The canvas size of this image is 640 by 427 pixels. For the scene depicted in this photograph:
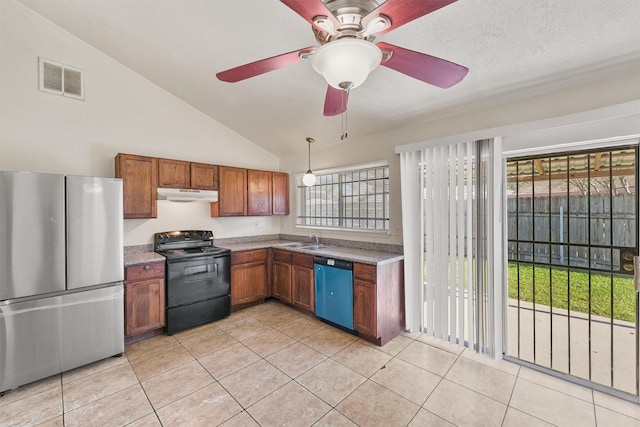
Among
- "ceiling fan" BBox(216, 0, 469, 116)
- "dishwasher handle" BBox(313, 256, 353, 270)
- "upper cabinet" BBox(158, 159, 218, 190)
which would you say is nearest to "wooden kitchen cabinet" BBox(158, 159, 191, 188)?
"upper cabinet" BBox(158, 159, 218, 190)

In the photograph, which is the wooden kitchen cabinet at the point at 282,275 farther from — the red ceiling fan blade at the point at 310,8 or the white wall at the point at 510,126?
the red ceiling fan blade at the point at 310,8

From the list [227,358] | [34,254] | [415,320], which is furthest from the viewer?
[415,320]

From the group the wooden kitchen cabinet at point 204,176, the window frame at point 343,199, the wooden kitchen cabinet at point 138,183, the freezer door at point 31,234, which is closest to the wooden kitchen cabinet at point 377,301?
the window frame at point 343,199

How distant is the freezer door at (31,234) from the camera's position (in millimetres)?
2279

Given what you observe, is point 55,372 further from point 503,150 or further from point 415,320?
point 503,150

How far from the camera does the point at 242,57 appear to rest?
9.02 ft

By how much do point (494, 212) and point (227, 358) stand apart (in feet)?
9.70

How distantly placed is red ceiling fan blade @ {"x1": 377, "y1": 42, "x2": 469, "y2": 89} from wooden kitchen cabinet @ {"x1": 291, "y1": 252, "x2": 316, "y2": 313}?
2619mm

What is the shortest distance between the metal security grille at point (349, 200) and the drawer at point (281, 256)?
0.83 metres

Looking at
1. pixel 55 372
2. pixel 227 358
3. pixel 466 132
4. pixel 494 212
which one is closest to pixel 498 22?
pixel 466 132

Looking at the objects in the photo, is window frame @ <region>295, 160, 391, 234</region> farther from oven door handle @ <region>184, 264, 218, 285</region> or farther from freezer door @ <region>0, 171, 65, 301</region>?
freezer door @ <region>0, 171, 65, 301</region>

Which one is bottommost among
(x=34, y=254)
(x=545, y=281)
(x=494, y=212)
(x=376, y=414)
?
(x=376, y=414)

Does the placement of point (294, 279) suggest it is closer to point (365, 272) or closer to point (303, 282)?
point (303, 282)

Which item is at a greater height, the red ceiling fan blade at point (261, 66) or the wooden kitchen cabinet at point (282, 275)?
the red ceiling fan blade at point (261, 66)
